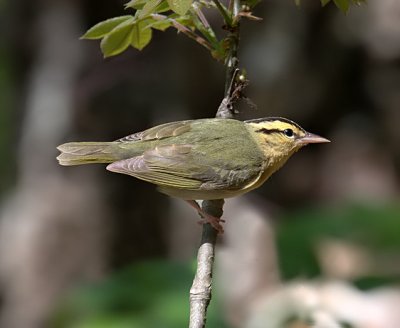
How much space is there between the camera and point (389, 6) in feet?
23.4

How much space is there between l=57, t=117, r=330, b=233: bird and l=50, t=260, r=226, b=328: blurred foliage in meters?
1.05

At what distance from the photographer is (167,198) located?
21.0 ft

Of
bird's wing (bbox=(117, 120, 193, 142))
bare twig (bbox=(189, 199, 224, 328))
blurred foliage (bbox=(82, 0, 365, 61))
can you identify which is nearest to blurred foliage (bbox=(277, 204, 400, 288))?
bird's wing (bbox=(117, 120, 193, 142))

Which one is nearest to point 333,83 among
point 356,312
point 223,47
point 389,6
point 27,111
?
point 389,6

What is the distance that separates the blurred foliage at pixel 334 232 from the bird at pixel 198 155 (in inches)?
37.6

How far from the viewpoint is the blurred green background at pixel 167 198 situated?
436 centimetres

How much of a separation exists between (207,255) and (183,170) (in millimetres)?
527

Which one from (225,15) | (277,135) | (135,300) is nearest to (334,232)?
(135,300)

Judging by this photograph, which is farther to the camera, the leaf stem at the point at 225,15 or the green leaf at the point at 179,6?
the leaf stem at the point at 225,15

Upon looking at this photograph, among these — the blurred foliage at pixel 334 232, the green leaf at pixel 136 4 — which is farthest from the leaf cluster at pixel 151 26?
the blurred foliage at pixel 334 232

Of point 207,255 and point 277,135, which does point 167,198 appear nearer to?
point 277,135

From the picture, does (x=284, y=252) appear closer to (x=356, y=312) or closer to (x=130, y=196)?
(x=356, y=312)

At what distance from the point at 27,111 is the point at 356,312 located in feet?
10.9

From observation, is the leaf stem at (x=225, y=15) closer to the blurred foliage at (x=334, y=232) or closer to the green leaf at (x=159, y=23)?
the green leaf at (x=159, y=23)
